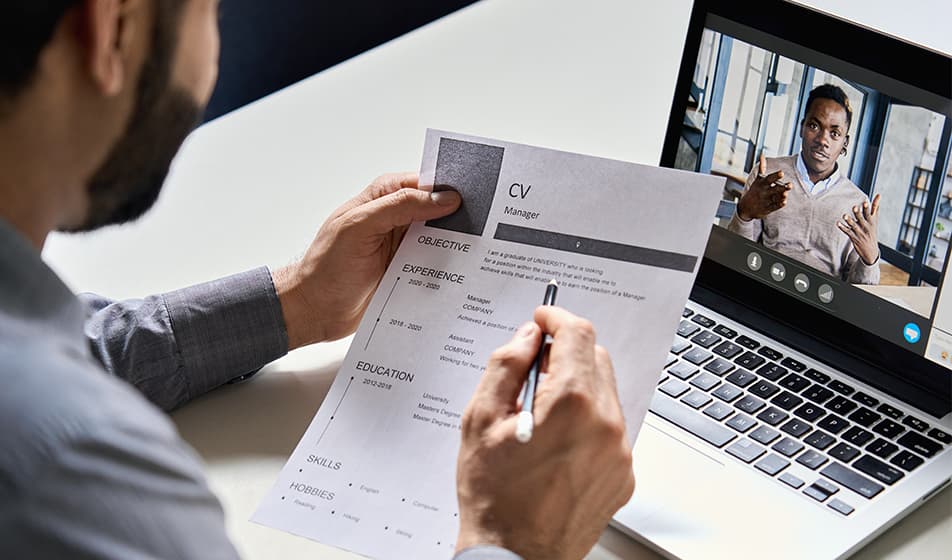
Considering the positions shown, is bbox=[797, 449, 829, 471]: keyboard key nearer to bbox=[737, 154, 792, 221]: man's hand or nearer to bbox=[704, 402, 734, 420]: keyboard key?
bbox=[704, 402, 734, 420]: keyboard key

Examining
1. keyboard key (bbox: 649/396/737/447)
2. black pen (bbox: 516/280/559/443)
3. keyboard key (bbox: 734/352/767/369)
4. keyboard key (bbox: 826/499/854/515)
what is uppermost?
black pen (bbox: 516/280/559/443)

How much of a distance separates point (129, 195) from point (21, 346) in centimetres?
20

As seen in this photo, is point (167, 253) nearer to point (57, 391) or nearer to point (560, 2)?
point (57, 391)

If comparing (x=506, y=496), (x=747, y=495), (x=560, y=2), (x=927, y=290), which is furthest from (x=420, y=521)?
(x=560, y=2)

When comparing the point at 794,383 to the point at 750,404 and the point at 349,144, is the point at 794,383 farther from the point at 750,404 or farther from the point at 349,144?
the point at 349,144

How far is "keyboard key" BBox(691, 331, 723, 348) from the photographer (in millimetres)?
1033

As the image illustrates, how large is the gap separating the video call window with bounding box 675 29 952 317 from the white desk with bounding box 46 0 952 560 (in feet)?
0.69

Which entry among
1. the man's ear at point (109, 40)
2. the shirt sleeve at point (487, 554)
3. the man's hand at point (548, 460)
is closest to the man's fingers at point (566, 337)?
the man's hand at point (548, 460)

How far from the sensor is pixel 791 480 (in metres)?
0.89

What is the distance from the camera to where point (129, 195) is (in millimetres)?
737

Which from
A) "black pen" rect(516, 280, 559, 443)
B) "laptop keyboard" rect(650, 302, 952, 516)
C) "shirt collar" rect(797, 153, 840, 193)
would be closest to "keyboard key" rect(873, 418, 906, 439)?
"laptop keyboard" rect(650, 302, 952, 516)

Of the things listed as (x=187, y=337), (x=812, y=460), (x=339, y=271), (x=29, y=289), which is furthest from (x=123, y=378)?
(x=812, y=460)

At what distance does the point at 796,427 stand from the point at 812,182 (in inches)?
9.2

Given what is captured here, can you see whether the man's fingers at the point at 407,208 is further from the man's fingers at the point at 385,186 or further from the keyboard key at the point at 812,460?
the keyboard key at the point at 812,460
